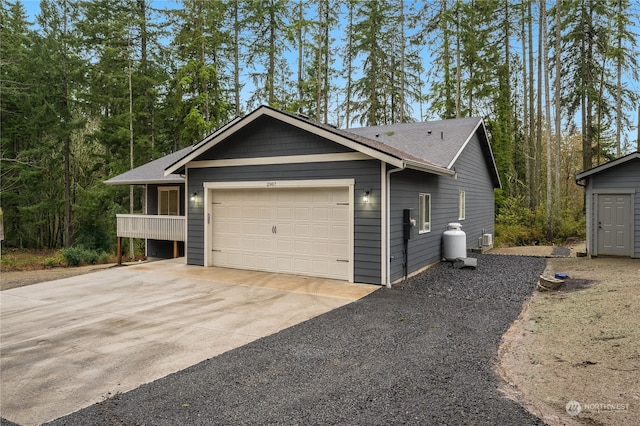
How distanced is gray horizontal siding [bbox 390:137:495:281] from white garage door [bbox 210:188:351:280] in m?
1.03

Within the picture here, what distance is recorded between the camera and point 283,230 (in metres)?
9.06

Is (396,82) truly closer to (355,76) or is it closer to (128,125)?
(355,76)

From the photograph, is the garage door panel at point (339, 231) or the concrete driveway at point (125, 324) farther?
the garage door panel at point (339, 231)

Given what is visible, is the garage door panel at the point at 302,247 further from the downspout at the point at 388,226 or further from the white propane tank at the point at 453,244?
the white propane tank at the point at 453,244

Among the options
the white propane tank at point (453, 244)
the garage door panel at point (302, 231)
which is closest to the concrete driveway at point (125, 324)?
the garage door panel at point (302, 231)

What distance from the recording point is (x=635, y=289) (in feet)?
21.3

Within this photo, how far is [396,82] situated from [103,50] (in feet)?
48.6

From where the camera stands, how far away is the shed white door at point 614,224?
420 inches

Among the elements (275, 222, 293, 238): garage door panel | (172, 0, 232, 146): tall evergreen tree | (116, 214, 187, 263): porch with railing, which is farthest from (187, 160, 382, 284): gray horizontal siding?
(172, 0, 232, 146): tall evergreen tree

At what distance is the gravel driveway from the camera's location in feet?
9.80

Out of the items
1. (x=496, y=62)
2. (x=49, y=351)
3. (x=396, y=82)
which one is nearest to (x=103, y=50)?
(x=396, y=82)

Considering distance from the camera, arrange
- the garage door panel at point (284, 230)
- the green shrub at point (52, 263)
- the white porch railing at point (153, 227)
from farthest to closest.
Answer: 1. the green shrub at point (52, 263)
2. the white porch railing at point (153, 227)
3. the garage door panel at point (284, 230)

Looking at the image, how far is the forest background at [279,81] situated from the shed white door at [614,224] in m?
4.47

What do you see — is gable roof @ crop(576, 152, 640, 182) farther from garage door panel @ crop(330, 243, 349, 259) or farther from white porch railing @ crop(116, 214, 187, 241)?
white porch railing @ crop(116, 214, 187, 241)
